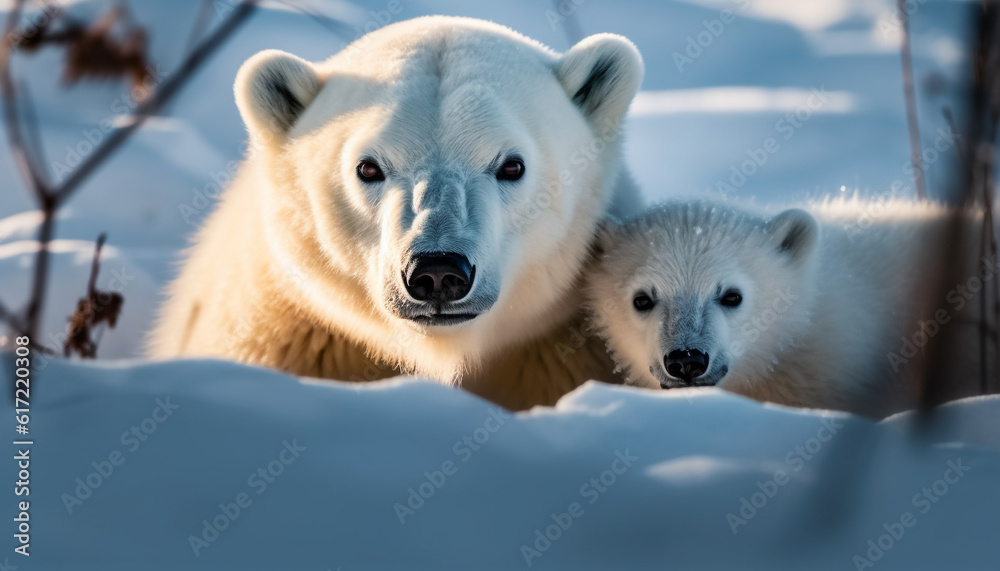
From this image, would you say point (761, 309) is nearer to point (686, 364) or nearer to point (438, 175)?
point (686, 364)

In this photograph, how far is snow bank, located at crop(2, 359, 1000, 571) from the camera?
6.14 ft

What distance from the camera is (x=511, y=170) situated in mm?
3230

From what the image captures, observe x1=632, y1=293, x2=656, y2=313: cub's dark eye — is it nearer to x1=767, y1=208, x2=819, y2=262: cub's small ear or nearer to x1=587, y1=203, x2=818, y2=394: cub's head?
x1=587, y1=203, x2=818, y2=394: cub's head

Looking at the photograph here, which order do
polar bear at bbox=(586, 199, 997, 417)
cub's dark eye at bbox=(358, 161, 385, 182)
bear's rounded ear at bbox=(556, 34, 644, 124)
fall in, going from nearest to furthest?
cub's dark eye at bbox=(358, 161, 385, 182)
polar bear at bbox=(586, 199, 997, 417)
bear's rounded ear at bbox=(556, 34, 644, 124)

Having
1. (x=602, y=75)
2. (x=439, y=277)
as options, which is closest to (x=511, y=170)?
(x=439, y=277)

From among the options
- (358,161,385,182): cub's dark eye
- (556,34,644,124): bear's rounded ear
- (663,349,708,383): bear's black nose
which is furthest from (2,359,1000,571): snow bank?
(556,34,644,124): bear's rounded ear

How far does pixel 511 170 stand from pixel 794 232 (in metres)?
1.25

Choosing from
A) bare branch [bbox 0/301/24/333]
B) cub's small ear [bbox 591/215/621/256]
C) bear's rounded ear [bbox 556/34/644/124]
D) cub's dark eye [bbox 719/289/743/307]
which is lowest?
cub's dark eye [bbox 719/289/743/307]

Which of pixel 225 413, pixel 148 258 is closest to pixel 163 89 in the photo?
pixel 225 413

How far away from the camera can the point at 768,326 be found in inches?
145

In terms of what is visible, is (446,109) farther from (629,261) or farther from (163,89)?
(163,89)

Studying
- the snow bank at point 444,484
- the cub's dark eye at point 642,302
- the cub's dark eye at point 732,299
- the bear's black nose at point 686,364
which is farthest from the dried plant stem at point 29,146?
the cub's dark eye at point 732,299

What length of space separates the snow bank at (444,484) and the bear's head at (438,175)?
0.83 m

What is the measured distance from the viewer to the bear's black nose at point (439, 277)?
9.23 feet
